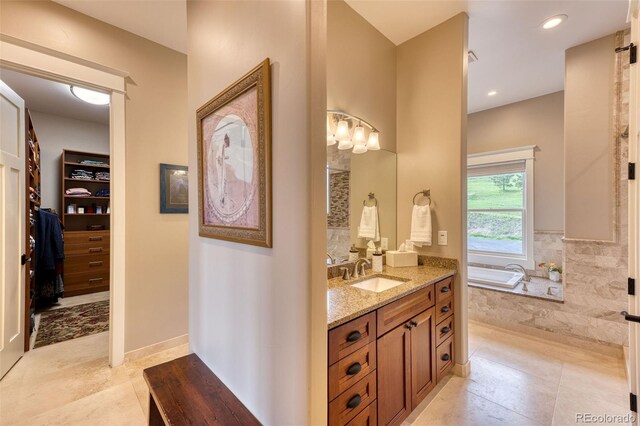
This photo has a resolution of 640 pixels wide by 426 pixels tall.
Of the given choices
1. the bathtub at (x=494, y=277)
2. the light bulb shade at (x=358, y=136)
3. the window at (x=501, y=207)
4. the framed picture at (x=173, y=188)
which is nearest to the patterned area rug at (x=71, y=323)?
the framed picture at (x=173, y=188)

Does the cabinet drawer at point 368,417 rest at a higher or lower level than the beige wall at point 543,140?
lower

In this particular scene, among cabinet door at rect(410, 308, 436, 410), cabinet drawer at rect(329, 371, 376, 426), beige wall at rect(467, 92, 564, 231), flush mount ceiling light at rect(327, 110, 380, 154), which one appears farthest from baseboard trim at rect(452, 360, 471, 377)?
beige wall at rect(467, 92, 564, 231)

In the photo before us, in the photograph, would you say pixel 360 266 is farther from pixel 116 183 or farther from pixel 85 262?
pixel 85 262

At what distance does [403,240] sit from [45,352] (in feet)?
11.8

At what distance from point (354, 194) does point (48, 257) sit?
A: 4.24 metres

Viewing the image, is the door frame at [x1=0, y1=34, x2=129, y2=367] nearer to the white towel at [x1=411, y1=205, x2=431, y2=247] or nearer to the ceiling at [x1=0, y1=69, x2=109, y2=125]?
the ceiling at [x1=0, y1=69, x2=109, y2=125]

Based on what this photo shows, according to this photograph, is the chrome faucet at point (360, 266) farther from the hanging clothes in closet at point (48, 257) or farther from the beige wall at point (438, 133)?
the hanging clothes in closet at point (48, 257)

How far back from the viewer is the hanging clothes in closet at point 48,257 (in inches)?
140

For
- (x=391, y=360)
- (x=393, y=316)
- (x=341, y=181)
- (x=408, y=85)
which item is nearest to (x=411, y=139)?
(x=408, y=85)

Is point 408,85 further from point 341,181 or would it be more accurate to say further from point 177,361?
point 177,361

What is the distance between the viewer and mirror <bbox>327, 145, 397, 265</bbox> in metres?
2.13

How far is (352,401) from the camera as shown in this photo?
1270mm

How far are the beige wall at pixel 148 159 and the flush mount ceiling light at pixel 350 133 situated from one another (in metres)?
1.59

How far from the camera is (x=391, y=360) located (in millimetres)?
1542
